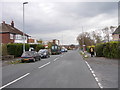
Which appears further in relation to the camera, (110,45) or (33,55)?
(110,45)

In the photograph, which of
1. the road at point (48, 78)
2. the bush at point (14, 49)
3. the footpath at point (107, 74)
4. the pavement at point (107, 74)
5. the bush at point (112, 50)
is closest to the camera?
the road at point (48, 78)

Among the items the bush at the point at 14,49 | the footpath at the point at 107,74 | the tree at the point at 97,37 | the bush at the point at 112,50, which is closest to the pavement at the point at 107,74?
the footpath at the point at 107,74

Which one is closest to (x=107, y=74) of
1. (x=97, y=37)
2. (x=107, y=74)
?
(x=107, y=74)

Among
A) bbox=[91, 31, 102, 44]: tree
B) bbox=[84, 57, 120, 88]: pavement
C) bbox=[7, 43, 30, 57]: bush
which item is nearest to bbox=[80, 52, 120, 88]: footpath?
bbox=[84, 57, 120, 88]: pavement

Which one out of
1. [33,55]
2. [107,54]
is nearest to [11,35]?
[33,55]

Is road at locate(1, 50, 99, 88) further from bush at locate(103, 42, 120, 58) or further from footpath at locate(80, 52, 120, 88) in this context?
bush at locate(103, 42, 120, 58)

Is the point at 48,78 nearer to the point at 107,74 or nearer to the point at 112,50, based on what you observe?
the point at 107,74

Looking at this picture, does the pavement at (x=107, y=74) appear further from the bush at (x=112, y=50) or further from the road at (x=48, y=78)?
the bush at (x=112, y=50)

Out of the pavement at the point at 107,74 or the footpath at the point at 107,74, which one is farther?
the footpath at the point at 107,74

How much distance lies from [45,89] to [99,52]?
80.3ft

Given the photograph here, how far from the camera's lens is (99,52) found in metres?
29.7

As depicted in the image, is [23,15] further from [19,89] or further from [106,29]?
[106,29]

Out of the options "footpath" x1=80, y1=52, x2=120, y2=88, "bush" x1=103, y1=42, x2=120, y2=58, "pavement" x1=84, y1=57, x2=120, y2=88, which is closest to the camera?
"pavement" x1=84, y1=57, x2=120, y2=88

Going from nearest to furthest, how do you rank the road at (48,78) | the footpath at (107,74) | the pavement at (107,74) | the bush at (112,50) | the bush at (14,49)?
the road at (48,78) < the pavement at (107,74) < the footpath at (107,74) < the bush at (112,50) < the bush at (14,49)
